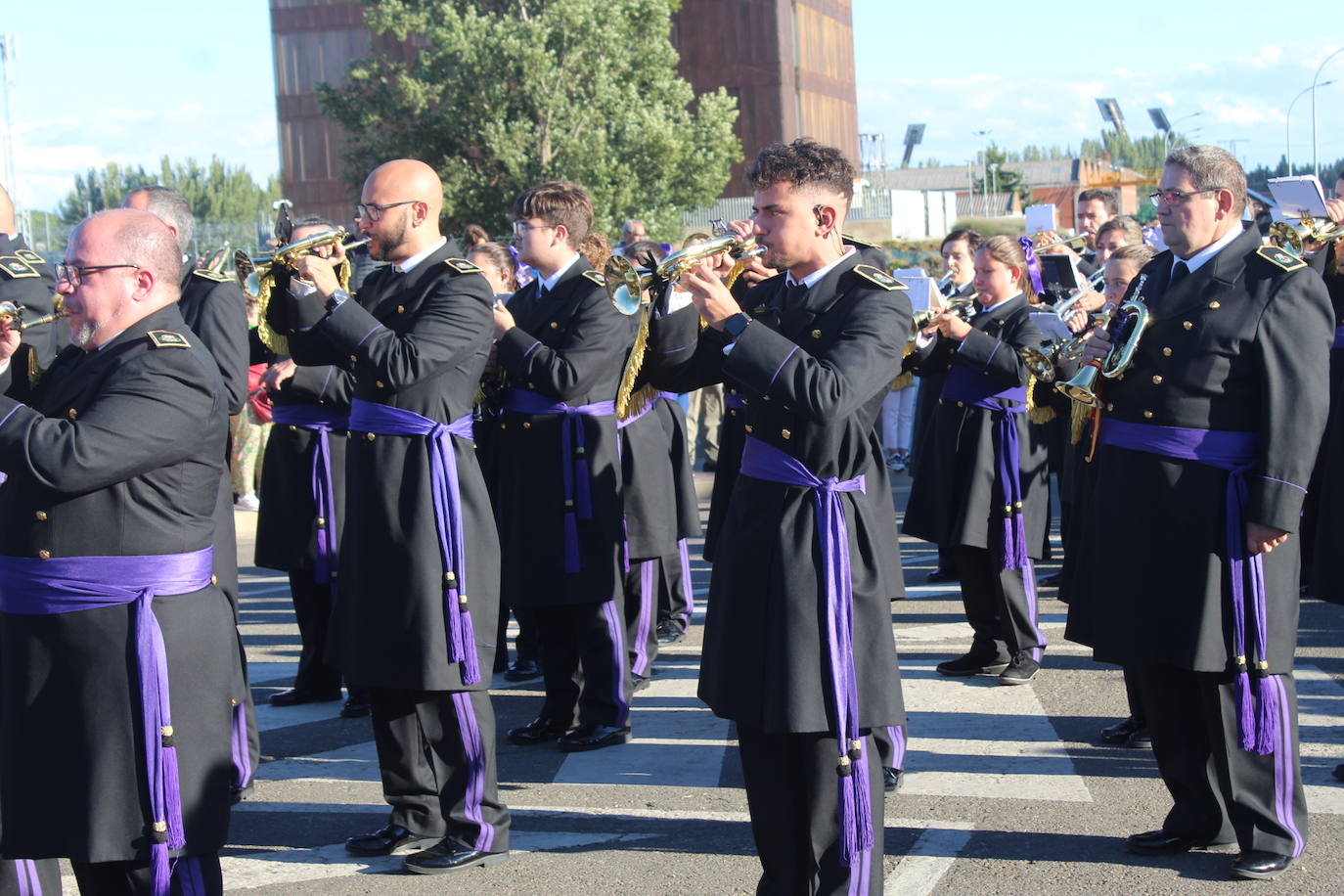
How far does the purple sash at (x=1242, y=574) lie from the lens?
180 inches

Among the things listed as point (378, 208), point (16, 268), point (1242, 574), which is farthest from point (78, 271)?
point (1242, 574)

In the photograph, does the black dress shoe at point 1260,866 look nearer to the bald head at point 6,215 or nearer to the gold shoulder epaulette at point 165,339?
the gold shoulder epaulette at point 165,339

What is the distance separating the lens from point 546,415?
6.33 m

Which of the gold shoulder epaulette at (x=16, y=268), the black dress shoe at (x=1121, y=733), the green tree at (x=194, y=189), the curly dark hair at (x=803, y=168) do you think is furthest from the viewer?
the green tree at (x=194, y=189)

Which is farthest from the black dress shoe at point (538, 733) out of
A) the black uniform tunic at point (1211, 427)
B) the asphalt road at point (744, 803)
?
the black uniform tunic at point (1211, 427)

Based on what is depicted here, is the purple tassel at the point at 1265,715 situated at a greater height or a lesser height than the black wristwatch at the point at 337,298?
lesser

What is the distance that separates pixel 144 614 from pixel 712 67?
54.2 meters

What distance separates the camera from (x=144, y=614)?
3.64m

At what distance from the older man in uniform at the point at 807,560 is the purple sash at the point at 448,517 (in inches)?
40.5

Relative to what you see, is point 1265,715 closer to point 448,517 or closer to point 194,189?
point 448,517

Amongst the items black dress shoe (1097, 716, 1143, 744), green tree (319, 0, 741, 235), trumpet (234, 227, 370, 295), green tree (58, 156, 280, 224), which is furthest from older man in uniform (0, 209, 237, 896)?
green tree (58, 156, 280, 224)

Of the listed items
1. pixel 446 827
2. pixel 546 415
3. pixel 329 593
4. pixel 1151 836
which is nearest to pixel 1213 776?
pixel 1151 836

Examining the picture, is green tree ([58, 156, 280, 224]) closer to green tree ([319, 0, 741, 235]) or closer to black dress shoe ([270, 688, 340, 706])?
green tree ([319, 0, 741, 235])

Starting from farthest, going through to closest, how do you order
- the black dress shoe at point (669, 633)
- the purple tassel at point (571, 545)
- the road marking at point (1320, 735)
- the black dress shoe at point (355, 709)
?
the black dress shoe at point (669, 633) < the black dress shoe at point (355, 709) < the purple tassel at point (571, 545) < the road marking at point (1320, 735)
